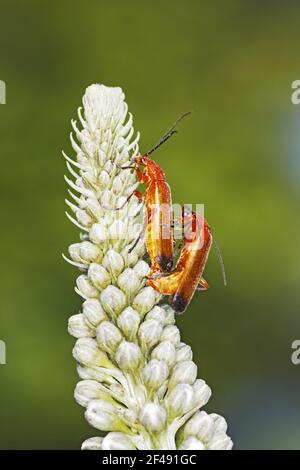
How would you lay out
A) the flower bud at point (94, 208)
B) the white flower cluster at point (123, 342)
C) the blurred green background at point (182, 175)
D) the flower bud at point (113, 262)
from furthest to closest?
1. the blurred green background at point (182, 175)
2. the flower bud at point (94, 208)
3. the flower bud at point (113, 262)
4. the white flower cluster at point (123, 342)

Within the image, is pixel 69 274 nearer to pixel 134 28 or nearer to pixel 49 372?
pixel 49 372

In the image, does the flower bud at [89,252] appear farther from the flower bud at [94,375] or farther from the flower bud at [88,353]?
the flower bud at [94,375]

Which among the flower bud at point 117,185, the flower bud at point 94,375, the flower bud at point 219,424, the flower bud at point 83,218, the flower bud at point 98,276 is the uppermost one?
the flower bud at point 117,185

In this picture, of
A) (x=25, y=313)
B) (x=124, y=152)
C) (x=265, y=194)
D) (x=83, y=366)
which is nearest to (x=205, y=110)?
(x=265, y=194)

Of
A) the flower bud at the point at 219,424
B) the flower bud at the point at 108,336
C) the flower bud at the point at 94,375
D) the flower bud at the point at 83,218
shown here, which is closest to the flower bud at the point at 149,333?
the flower bud at the point at 108,336

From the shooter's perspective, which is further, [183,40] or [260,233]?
[183,40]

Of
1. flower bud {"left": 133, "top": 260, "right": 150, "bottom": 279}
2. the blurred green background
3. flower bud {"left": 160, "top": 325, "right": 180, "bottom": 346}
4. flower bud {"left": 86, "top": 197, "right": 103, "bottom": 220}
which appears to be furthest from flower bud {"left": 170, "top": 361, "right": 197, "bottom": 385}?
the blurred green background
